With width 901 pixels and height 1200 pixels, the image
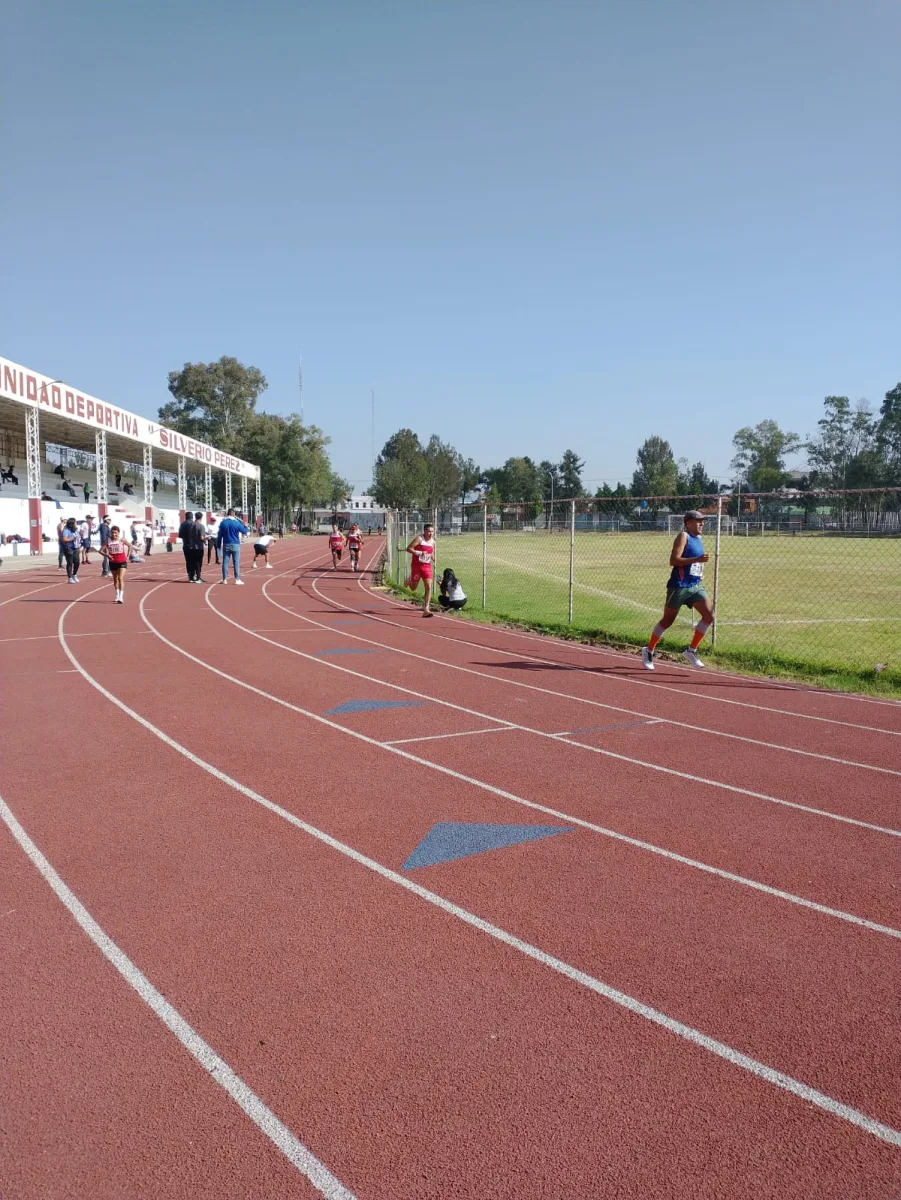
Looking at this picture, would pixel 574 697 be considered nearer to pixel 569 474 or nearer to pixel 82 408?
pixel 82 408

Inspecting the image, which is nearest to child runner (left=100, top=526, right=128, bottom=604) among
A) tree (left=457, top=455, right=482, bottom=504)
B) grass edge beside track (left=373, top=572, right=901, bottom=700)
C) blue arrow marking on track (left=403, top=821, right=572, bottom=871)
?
grass edge beside track (left=373, top=572, right=901, bottom=700)

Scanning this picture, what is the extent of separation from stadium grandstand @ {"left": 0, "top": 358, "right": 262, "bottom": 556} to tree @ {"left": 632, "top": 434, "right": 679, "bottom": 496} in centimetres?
7378

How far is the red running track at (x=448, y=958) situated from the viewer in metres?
2.60

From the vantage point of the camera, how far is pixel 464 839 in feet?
16.6

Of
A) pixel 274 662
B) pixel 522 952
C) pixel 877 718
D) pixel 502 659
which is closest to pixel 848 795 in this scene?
pixel 877 718

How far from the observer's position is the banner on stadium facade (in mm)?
29969

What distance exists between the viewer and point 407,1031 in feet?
10.5

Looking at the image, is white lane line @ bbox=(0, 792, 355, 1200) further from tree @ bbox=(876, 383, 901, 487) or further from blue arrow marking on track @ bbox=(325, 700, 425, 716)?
tree @ bbox=(876, 383, 901, 487)

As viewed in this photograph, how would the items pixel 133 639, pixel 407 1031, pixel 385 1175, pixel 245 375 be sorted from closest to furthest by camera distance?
pixel 385 1175 → pixel 407 1031 → pixel 133 639 → pixel 245 375

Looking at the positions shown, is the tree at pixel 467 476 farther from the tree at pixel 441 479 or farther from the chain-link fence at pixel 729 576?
the chain-link fence at pixel 729 576

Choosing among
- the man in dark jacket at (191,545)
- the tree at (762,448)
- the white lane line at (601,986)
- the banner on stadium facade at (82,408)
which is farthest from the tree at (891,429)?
the white lane line at (601,986)

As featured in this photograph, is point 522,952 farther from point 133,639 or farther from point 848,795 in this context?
point 133,639

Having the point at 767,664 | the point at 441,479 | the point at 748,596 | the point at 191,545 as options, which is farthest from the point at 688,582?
the point at 441,479

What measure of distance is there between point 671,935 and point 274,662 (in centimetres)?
788
